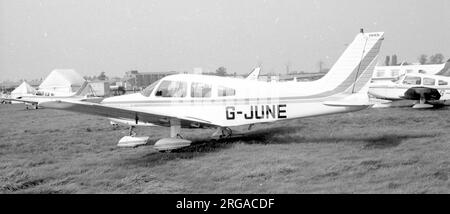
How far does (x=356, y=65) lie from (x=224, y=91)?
286 cm

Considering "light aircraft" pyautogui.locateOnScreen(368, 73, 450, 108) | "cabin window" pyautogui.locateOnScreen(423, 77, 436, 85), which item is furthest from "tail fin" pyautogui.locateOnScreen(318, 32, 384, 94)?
"cabin window" pyautogui.locateOnScreen(423, 77, 436, 85)

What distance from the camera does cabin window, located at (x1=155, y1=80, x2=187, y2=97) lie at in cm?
866

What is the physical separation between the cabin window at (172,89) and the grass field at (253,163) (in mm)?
1275

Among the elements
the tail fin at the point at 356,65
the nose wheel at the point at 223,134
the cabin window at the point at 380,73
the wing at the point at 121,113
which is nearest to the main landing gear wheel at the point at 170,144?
the wing at the point at 121,113

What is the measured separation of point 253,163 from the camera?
660 cm

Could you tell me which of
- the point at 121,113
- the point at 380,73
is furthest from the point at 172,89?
the point at 380,73

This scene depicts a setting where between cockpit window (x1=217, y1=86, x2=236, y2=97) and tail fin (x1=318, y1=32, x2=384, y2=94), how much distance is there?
199 centimetres

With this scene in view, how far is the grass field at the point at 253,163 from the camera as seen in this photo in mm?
5293

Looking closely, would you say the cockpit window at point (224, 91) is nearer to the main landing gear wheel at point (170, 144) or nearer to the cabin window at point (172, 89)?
the cabin window at point (172, 89)

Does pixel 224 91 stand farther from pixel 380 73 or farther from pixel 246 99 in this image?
pixel 380 73

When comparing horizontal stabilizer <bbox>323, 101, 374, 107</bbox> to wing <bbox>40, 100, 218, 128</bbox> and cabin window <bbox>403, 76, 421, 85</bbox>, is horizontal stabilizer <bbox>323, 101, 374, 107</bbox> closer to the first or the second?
wing <bbox>40, 100, 218, 128</bbox>

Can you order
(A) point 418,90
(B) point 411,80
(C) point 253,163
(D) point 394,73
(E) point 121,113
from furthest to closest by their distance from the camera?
(D) point 394,73 < (B) point 411,80 < (A) point 418,90 < (E) point 121,113 < (C) point 253,163
